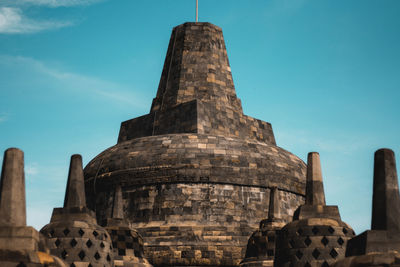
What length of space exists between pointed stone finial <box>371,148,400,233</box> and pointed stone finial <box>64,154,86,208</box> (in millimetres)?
8574

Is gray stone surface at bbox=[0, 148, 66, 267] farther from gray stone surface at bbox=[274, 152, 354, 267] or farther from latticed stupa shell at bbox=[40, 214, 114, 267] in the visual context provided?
gray stone surface at bbox=[274, 152, 354, 267]

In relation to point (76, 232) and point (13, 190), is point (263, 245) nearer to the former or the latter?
point (76, 232)

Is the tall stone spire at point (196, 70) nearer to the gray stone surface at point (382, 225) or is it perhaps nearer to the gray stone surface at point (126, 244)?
the gray stone surface at point (126, 244)

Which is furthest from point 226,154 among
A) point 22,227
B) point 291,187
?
point 22,227

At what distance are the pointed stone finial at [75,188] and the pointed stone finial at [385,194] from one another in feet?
28.1

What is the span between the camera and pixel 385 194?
15.7 metres

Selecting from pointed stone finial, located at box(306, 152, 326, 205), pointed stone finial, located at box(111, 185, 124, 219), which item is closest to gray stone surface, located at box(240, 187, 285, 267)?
pointed stone finial, located at box(306, 152, 326, 205)

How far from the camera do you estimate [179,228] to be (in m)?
27.8

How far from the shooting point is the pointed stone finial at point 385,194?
15312mm

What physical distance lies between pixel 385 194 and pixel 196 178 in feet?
46.9

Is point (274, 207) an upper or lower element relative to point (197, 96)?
lower

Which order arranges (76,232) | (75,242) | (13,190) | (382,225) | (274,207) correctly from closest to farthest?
(13,190), (382,225), (75,242), (76,232), (274,207)

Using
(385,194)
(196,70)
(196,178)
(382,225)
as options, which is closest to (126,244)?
(196,178)

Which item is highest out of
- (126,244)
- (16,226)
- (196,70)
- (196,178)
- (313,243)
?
(196,70)
